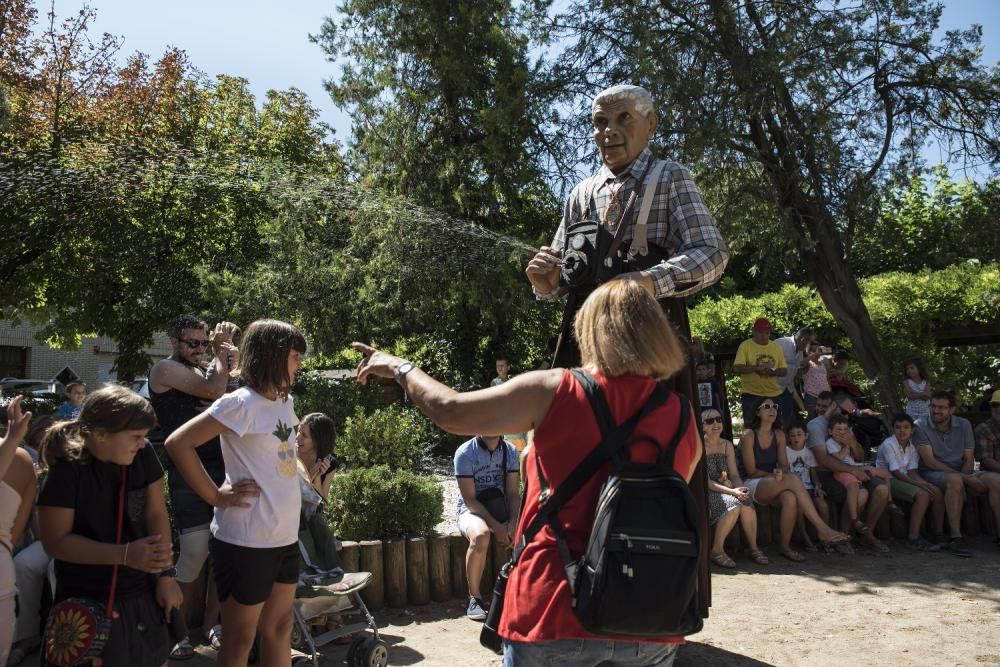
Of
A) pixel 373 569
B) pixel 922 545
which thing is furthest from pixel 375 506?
pixel 922 545

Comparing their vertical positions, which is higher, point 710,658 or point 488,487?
point 488,487

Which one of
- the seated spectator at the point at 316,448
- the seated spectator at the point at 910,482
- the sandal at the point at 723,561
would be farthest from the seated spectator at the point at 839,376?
the seated spectator at the point at 316,448

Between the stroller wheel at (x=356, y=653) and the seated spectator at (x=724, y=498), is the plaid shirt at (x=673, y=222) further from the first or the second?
the seated spectator at (x=724, y=498)

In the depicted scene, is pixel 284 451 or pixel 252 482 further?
pixel 284 451

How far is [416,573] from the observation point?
20.6 ft

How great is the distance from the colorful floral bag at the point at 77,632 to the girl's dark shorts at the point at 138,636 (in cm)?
3

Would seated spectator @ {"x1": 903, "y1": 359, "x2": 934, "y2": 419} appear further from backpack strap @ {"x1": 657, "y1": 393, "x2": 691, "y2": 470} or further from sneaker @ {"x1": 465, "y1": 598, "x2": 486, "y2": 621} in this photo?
backpack strap @ {"x1": 657, "y1": 393, "x2": 691, "y2": 470}

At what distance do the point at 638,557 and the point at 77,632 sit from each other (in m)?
2.15

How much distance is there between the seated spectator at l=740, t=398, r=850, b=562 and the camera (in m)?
7.79

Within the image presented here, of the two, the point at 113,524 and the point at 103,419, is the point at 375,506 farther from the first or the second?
the point at 103,419

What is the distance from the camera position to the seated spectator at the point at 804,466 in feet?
27.0

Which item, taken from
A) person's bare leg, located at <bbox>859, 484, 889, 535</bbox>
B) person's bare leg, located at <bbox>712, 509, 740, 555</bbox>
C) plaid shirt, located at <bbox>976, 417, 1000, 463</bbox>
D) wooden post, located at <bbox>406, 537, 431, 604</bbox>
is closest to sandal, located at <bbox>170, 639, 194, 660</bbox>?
wooden post, located at <bbox>406, 537, 431, 604</bbox>

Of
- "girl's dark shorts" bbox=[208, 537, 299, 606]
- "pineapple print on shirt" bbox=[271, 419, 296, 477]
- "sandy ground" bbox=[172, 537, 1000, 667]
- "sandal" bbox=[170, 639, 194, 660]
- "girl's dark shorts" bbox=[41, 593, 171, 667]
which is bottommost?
"sandy ground" bbox=[172, 537, 1000, 667]

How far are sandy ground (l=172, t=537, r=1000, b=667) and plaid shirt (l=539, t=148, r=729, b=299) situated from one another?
2.46 metres
